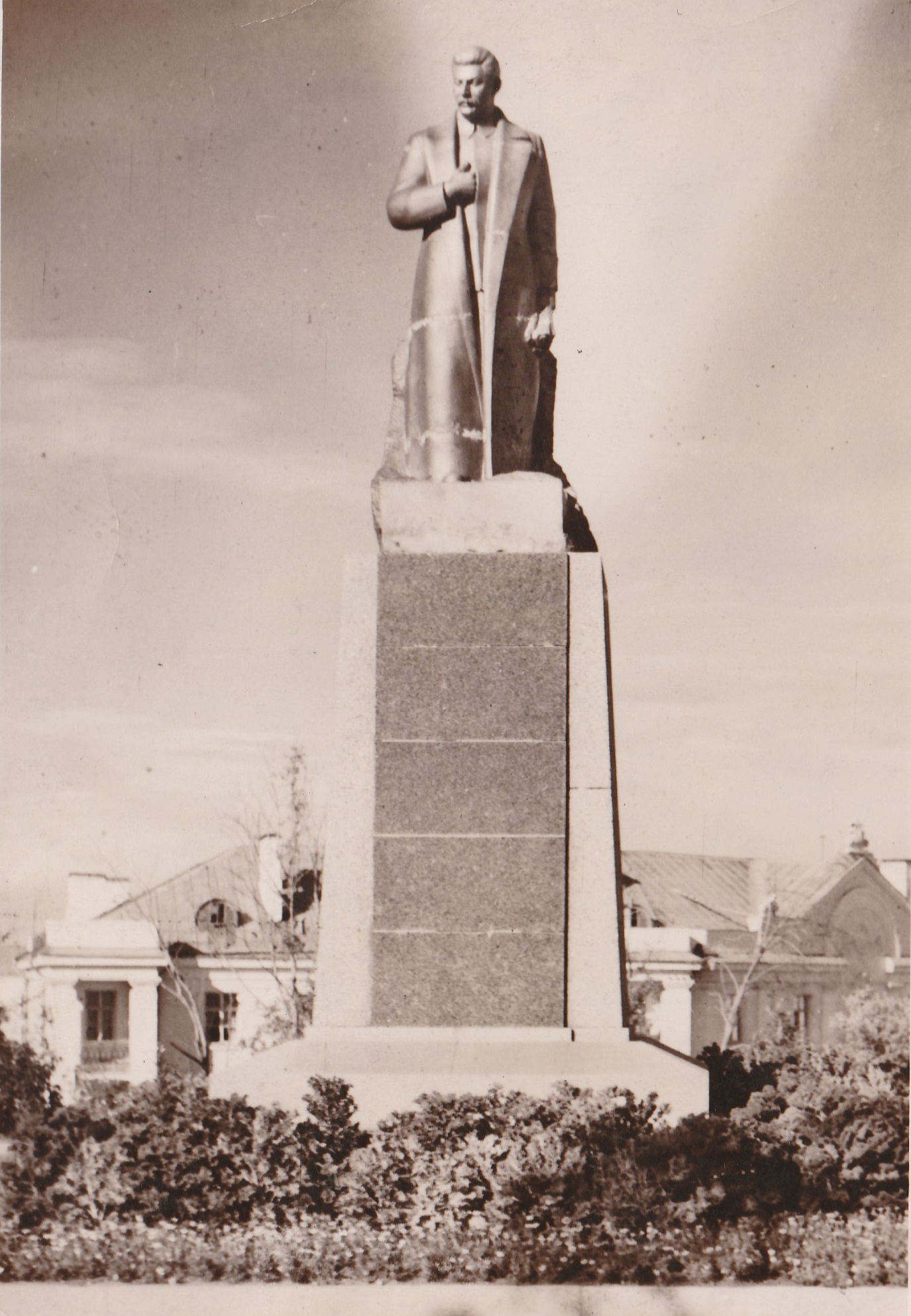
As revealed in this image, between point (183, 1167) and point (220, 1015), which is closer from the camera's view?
point (183, 1167)

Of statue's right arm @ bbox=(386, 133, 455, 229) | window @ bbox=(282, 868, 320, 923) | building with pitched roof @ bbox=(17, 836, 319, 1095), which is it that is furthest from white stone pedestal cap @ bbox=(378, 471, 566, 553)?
building with pitched roof @ bbox=(17, 836, 319, 1095)

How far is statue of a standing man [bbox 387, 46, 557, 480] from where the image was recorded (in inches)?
397

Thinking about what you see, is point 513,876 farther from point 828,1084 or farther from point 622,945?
point 828,1084

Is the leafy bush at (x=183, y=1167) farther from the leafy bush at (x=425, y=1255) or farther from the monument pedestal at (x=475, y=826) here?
the monument pedestal at (x=475, y=826)

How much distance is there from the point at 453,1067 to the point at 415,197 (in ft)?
15.1

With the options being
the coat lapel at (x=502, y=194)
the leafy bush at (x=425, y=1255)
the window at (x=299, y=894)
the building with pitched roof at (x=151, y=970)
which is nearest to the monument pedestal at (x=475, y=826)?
the leafy bush at (x=425, y=1255)

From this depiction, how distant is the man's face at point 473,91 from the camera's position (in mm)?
10070

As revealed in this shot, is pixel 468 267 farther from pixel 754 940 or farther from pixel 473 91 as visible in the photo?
pixel 754 940

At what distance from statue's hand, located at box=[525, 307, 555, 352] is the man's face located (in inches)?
43.6

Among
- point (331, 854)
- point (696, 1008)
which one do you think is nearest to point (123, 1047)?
point (696, 1008)

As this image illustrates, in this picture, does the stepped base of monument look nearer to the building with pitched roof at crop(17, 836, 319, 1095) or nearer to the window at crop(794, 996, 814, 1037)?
the building with pitched roof at crop(17, 836, 319, 1095)

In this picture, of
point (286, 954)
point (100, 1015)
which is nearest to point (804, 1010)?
point (286, 954)

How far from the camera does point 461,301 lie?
33.3 ft

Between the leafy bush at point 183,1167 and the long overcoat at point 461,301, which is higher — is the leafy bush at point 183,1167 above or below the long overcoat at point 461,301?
below
